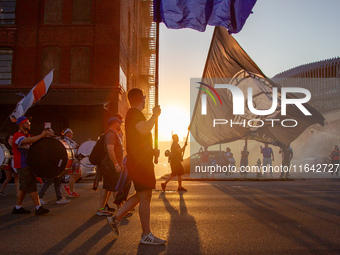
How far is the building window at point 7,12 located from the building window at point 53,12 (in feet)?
7.00

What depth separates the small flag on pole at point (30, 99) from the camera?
10281 mm

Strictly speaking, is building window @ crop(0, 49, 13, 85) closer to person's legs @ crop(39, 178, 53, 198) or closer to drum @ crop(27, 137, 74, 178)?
Answer: person's legs @ crop(39, 178, 53, 198)

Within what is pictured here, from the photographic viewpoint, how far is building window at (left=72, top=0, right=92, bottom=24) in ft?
73.4

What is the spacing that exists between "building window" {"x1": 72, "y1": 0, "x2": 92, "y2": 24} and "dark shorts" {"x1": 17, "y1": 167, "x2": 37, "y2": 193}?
17.7 meters

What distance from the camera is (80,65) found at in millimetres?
21906

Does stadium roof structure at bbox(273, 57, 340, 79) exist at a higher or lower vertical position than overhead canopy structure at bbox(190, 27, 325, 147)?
higher

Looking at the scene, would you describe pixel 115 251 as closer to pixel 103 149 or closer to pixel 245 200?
pixel 103 149

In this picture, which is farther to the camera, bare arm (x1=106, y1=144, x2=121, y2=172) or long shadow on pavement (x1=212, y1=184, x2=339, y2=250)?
bare arm (x1=106, y1=144, x2=121, y2=172)

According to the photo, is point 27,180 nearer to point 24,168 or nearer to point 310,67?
point 24,168

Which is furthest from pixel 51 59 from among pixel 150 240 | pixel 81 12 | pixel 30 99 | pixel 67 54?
pixel 150 240

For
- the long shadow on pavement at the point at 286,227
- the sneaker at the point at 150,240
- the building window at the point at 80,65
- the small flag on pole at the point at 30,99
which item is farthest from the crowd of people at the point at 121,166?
the building window at the point at 80,65

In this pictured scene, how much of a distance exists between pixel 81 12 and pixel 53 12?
176 centimetres

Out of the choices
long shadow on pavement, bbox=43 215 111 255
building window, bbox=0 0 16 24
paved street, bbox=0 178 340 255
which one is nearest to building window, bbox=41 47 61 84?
building window, bbox=0 0 16 24

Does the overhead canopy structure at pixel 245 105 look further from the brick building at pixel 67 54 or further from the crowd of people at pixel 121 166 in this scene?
the brick building at pixel 67 54
